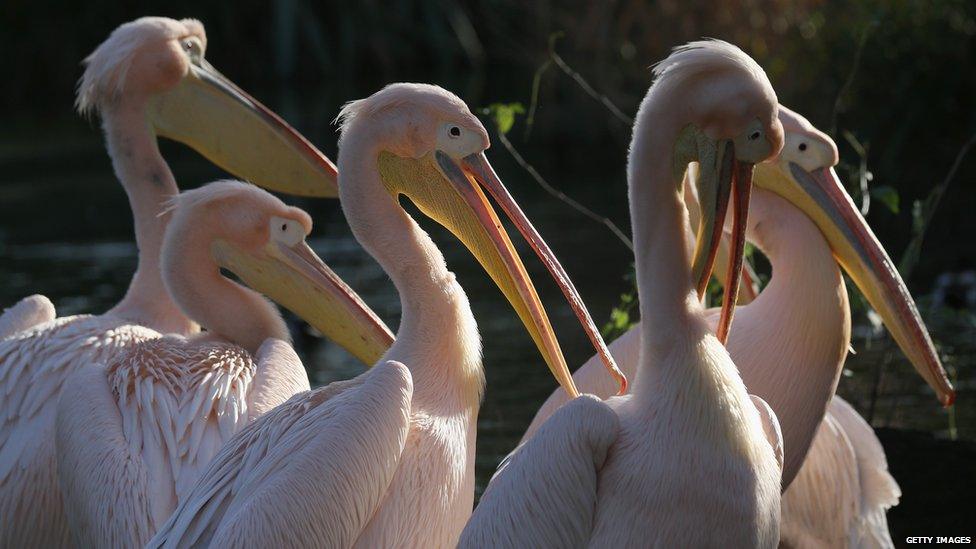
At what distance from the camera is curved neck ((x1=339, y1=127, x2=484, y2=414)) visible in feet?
11.7

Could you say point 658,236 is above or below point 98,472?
above

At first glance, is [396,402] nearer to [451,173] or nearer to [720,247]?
[451,173]

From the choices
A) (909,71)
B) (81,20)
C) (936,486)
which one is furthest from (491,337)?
(81,20)

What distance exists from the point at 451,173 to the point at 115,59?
5.97ft

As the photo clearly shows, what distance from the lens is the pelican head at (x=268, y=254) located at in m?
4.39

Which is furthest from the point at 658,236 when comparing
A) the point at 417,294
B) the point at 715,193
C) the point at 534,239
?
the point at 417,294

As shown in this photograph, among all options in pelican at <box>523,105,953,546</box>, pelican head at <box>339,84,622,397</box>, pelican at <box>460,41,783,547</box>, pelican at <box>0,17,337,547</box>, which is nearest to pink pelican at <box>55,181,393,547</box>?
pelican at <box>0,17,337,547</box>

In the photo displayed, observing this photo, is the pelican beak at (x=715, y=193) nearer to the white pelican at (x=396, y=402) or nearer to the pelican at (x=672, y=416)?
the pelican at (x=672, y=416)

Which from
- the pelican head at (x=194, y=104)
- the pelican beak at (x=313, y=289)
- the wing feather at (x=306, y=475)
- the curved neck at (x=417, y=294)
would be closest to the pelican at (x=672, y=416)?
the wing feather at (x=306, y=475)

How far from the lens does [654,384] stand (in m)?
3.18

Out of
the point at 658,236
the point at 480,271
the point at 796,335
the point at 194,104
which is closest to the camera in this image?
the point at 658,236

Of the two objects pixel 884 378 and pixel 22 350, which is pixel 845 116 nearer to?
pixel 884 378

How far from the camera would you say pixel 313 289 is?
14.6 feet

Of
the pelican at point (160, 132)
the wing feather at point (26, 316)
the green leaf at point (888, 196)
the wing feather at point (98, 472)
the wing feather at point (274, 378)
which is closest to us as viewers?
the wing feather at point (98, 472)
